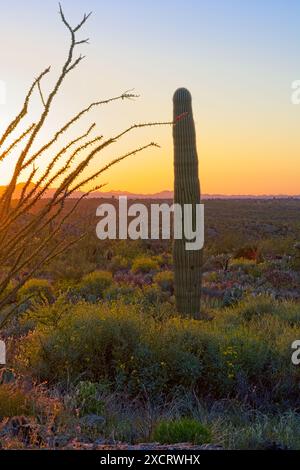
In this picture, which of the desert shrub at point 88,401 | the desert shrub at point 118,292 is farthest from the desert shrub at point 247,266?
the desert shrub at point 88,401

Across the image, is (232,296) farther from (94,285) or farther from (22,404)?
(22,404)

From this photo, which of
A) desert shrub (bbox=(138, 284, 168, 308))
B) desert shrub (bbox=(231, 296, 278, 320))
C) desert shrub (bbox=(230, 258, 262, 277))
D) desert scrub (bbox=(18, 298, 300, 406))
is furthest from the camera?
desert shrub (bbox=(230, 258, 262, 277))

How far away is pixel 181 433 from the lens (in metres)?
4.75

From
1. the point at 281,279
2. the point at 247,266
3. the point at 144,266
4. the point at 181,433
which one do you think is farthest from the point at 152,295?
the point at 181,433

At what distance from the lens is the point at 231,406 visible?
23.0ft

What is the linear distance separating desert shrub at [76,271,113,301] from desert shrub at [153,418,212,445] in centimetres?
983

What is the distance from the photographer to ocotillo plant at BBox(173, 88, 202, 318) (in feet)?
39.8

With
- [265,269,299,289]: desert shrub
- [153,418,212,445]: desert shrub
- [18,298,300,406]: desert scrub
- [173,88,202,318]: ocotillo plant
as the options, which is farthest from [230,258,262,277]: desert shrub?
[153,418,212,445]: desert shrub

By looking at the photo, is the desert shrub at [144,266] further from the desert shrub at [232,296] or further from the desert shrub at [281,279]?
the desert shrub at [232,296]

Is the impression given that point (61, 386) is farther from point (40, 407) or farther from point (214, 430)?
point (214, 430)

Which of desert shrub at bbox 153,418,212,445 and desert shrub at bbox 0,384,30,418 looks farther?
desert shrub at bbox 0,384,30,418

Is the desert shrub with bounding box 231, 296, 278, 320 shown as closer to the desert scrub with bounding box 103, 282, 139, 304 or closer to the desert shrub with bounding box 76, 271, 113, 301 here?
the desert scrub with bounding box 103, 282, 139, 304

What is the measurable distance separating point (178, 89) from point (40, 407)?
29.1 feet

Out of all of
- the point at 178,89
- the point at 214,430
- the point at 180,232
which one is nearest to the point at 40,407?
the point at 214,430
